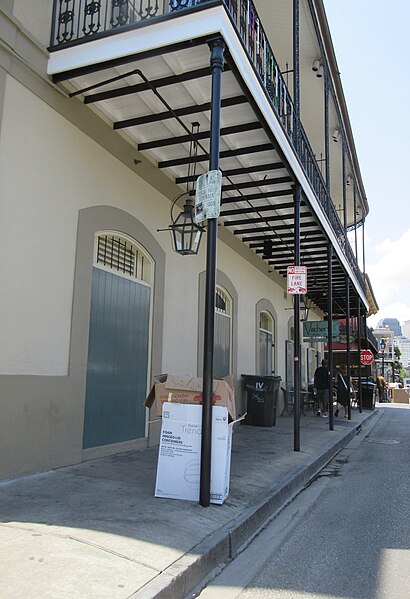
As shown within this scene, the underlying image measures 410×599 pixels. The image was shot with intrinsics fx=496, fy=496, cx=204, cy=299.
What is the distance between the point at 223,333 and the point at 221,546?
25.5 ft

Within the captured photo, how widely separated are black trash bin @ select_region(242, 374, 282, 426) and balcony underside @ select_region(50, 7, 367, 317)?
3763 millimetres

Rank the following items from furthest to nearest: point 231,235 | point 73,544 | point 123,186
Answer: point 231,235 → point 123,186 → point 73,544

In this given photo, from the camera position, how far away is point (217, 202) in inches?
204

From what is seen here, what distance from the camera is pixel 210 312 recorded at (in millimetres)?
5148

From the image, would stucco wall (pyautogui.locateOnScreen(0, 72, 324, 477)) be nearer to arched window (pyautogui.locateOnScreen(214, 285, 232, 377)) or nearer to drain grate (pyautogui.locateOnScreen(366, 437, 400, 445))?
arched window (pyautogui.locateOnScreen(214, 285, 232, 377))

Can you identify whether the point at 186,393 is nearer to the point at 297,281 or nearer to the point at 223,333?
the point at 297,281

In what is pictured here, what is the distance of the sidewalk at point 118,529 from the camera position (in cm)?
311

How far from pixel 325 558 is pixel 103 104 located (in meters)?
6.33

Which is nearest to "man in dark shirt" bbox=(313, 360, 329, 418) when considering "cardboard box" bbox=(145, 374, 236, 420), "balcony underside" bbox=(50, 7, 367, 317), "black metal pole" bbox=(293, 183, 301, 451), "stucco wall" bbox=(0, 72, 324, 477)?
"balcony underside" bbox=(50, 7, 367, 317)

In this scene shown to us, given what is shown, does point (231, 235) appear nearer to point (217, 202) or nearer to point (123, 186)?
point (123, 186)

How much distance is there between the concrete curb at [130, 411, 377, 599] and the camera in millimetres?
3188

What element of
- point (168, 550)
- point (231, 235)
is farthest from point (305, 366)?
point (168, 550)

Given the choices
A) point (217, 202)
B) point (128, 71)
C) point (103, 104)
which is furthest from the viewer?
point (103, 104)

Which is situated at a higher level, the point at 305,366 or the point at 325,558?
the point at 305,366
